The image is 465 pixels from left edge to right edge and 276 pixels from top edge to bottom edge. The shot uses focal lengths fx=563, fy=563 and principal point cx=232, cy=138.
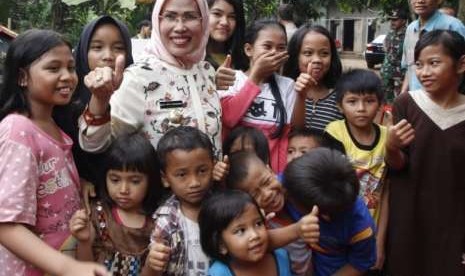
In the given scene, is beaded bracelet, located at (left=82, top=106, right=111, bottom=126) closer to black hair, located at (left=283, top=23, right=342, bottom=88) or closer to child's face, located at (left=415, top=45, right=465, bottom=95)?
black hair, located at (left=283, top=23, right=342, bottom=88)

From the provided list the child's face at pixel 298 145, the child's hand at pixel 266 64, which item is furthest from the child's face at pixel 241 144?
the child's hand at pixel 266 64

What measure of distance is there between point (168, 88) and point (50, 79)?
0.54 m

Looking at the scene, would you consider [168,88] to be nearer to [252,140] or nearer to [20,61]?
[252,140]

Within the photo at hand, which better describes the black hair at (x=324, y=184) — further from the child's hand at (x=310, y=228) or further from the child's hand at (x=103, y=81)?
the child's hand at (x=103, y=81)

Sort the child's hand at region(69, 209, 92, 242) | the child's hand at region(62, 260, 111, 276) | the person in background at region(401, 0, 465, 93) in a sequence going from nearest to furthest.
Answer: the child's hand at region(62, 260, 111, 276) → the child's hand at region(69, 209, 92, 242) → the person in background at region(401, 0, 465, 93)

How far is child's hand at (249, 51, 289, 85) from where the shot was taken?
8.98 feet

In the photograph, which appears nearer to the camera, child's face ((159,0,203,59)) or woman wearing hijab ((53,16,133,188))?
child's face ((159,0,203,59))

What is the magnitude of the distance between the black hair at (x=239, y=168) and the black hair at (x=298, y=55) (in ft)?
3.28

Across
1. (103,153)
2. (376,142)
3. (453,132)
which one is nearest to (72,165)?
(103,153)

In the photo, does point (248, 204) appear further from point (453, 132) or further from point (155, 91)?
point (453, 132)

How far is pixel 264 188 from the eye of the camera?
2.32 metres

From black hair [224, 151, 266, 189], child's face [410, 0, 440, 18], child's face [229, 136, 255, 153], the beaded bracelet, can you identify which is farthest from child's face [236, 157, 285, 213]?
child's face [410, 0, 440, 18]

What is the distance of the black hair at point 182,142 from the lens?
222 cm

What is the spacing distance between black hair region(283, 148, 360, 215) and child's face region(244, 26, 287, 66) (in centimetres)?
90
